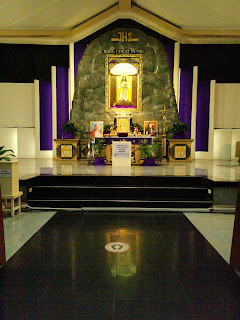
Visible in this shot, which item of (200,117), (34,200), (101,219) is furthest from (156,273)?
(200,117)

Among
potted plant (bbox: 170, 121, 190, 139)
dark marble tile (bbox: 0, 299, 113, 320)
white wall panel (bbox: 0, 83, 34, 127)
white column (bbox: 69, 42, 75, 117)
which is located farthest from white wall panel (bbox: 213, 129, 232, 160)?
dark marble tile (bbox: 0, 299, 113, 320)

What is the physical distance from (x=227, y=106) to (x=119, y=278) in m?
10.5

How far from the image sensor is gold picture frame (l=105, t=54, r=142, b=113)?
1073 centimetres

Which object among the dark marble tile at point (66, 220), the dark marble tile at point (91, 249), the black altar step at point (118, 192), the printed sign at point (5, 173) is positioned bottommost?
the dark marble tile at point (66, 220)

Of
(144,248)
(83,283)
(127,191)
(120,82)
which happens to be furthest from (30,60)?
(83,283)

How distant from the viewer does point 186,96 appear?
11.0 meters

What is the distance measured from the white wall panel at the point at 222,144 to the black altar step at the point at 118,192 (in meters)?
6.74

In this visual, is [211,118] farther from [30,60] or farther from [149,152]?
[30,60]

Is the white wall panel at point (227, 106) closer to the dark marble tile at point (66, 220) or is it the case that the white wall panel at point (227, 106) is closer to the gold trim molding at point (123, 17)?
the gold trim molding at point (123, 17)

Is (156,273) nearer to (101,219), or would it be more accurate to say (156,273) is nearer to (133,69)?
(101,219)

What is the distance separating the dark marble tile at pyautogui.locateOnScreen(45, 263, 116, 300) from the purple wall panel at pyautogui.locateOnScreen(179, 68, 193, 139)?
9.34 meters

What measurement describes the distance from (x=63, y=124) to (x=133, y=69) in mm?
3549

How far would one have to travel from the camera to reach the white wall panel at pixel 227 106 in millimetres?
11133

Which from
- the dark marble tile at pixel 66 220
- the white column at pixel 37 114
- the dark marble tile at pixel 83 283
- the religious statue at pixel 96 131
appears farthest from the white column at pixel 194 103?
the dark marble tile at pixel 83 283
